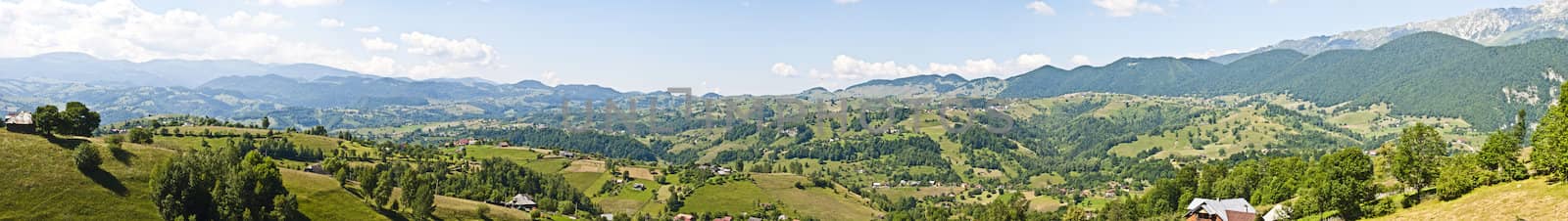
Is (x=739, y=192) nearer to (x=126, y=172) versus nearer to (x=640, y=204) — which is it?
(x=640, y=204)

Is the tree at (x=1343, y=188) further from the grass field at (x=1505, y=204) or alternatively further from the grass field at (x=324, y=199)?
the grass field at (x=324, y=199)

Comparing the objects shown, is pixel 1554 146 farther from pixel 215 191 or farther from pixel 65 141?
pixel 65 141

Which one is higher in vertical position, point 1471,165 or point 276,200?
point 1471,165

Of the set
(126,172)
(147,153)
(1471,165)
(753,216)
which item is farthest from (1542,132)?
(753,216)

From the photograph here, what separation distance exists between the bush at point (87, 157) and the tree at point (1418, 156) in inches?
4125

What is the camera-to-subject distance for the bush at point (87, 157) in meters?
62.8

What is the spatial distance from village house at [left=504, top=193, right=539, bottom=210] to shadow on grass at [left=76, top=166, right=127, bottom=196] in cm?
5912

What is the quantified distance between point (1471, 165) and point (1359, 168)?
6.40 metres

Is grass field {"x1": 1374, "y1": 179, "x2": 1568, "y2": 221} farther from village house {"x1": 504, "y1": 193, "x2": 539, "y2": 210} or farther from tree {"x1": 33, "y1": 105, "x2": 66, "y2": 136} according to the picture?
tree {"x1": 33, "y1": 105, "x2": 66, "y2": 136}

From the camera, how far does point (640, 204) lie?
167875mm

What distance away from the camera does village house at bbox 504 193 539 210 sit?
401 ft

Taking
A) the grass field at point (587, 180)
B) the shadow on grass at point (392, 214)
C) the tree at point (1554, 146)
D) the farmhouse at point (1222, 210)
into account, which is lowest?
the grass field at point (587, 180)

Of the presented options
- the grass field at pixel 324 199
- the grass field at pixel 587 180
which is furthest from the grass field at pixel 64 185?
the grass field at pixel 587 180

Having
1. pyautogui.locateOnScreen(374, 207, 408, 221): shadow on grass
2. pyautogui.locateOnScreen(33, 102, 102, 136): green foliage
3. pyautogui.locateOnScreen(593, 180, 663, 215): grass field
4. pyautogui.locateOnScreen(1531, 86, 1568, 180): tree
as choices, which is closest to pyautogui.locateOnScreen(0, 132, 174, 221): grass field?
pyautogui.locateOnScreen(33, 102, 102, 136): green foliage
